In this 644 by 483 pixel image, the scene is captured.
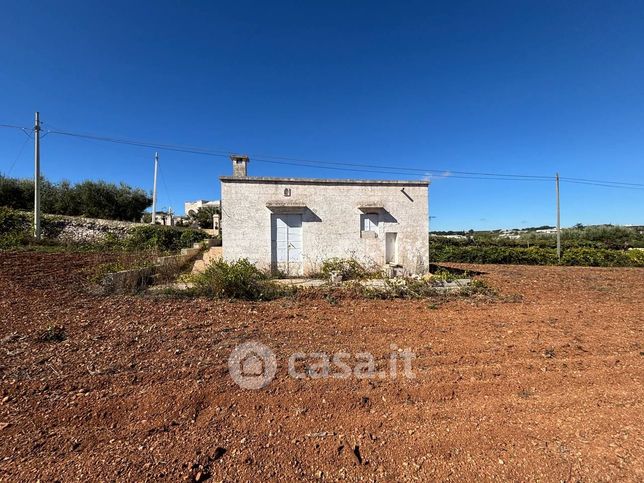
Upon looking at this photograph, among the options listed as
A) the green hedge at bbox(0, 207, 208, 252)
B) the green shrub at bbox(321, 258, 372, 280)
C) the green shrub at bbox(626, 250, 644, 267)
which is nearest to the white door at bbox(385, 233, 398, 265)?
the green shrub at bbox(321, 258, 372, 280)

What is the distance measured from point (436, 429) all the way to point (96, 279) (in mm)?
7666

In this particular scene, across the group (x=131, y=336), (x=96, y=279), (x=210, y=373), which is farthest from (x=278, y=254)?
(x=210, y=373)

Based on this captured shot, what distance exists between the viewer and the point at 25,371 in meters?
3.04

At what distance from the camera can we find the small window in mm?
10352

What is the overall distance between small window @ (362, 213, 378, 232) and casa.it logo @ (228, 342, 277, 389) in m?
7.12

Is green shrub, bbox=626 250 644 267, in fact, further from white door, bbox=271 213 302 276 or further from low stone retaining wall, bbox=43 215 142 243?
low stone retaining wall, bbox=43 215 142 243

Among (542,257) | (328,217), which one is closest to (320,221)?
(328,217)

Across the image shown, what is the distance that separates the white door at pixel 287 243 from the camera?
985 cm

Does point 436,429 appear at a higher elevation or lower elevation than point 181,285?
lower

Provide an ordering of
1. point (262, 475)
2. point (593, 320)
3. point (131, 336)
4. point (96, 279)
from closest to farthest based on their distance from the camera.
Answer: point (262, 475)
point (131, 336)
point (593, 320)
point (96, 279)

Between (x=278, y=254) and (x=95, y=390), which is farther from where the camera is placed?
(x=278, y=254)

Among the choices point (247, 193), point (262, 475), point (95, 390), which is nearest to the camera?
point (262, 475)

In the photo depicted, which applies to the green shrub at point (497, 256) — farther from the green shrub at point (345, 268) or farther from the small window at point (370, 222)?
the green shrub at point (345, 268)

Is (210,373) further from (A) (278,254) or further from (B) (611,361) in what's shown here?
(A) (278,254)
